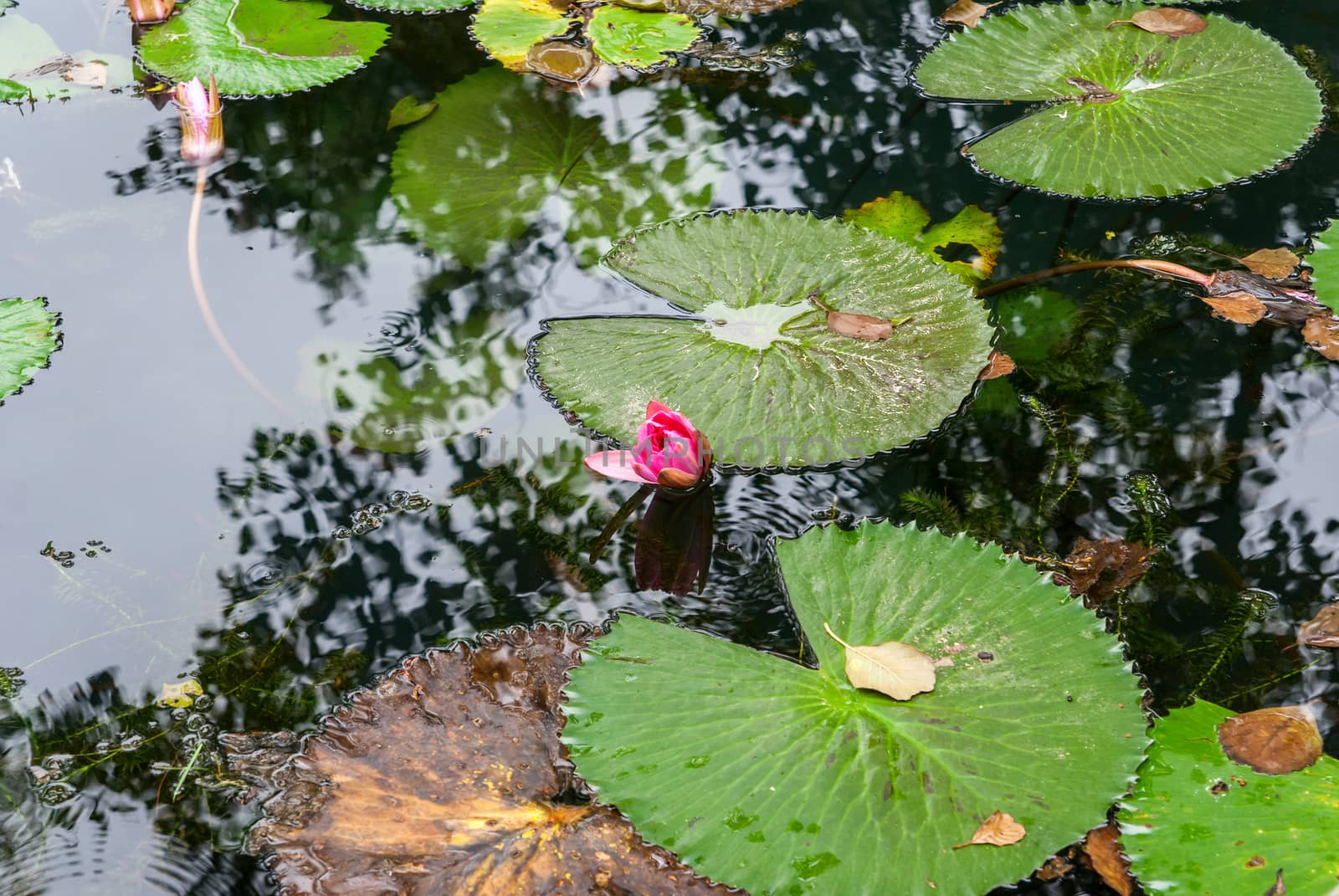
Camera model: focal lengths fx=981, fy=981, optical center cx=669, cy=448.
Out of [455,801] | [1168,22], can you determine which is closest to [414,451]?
[455,801]

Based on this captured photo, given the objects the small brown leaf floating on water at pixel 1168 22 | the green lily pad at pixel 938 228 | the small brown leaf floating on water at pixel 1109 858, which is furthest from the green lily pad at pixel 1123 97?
the small brown leaf floating on water at pixel 1109 858

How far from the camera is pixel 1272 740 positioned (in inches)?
60.7

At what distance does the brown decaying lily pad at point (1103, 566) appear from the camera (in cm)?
184

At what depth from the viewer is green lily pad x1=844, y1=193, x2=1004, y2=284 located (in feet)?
8.26

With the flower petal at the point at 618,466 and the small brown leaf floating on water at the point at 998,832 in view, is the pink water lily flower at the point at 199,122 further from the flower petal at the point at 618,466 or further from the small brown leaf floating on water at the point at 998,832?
the small brown leaf floating on water at the point at 998,832

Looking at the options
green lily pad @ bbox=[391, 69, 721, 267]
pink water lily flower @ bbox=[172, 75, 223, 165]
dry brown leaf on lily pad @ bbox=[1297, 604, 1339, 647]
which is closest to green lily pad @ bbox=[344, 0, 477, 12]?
green lily pad @ bbox=[391, 69, 721, 267]

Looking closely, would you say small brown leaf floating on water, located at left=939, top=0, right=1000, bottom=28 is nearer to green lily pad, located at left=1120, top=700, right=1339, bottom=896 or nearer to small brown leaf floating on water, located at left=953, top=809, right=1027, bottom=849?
green lily pad, located at left=1120, top=700, right=1339, bottom=896

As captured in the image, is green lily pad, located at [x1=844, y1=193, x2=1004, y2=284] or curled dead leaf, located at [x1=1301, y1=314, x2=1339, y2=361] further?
green lily pad, located at [x1=844, y1=193, x2=1004, y2=284]

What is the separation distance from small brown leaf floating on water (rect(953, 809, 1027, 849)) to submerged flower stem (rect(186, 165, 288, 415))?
66.5 inches

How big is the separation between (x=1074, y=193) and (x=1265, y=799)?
5.41 ft

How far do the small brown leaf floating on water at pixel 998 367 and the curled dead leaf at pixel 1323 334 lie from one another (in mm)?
709

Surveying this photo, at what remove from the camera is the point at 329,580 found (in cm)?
193

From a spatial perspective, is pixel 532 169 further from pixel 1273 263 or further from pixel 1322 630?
pixel 1322 630

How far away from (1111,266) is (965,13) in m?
1.33
